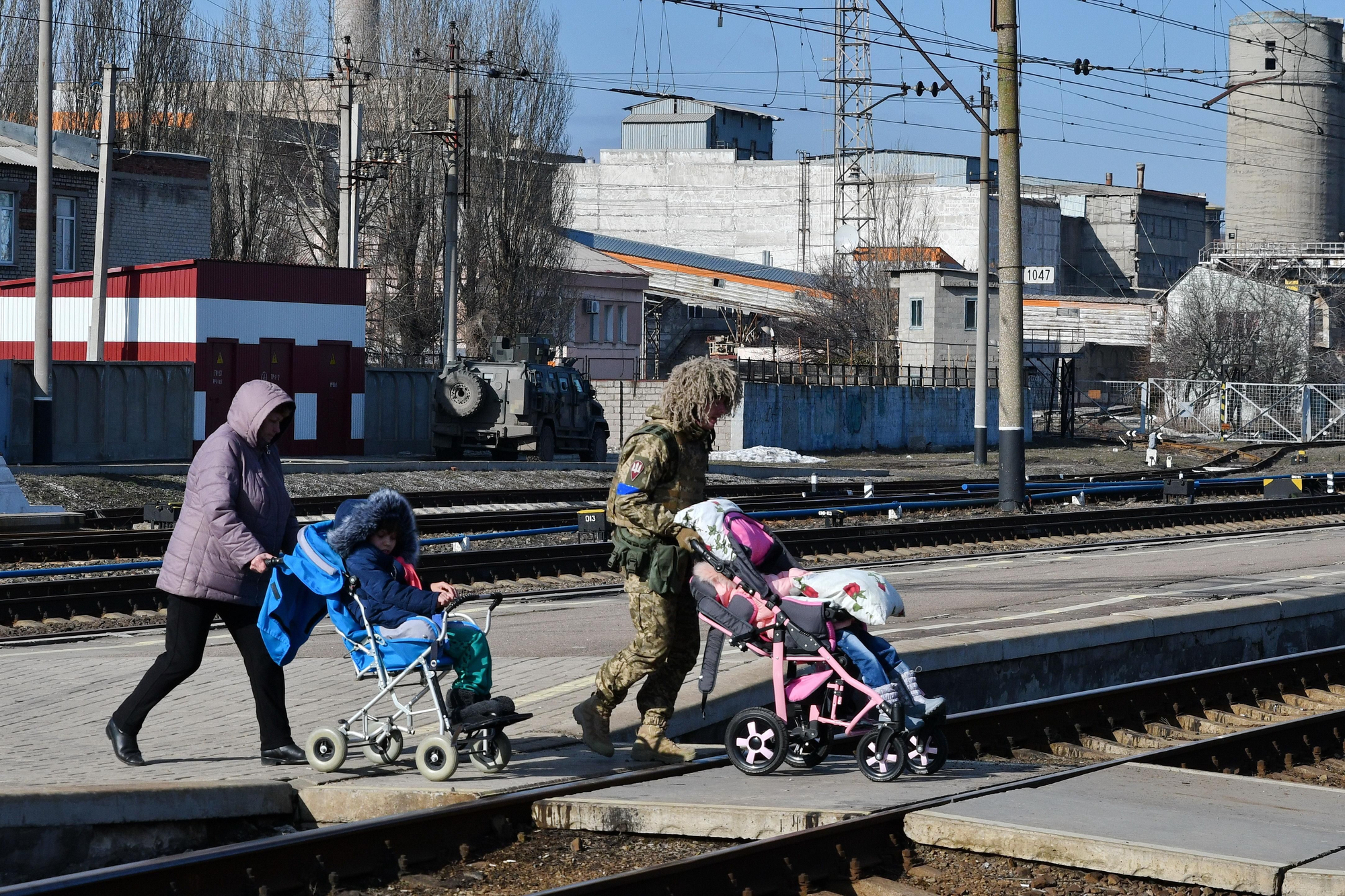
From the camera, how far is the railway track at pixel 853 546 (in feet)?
45.0

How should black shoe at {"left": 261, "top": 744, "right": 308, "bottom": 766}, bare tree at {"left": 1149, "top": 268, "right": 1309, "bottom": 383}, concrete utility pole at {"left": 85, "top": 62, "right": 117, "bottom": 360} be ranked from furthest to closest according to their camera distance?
bare tree at {"left": 1149, "top": 268, "right": 1309, "bottom": 383} < concrete utility pole at {"left": 85, "top": 62, "right": 117, "bottom": 360} < black shoe at {"left": 261, "top": 744, "right": 308, "bottom": 766}

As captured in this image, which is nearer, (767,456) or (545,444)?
(545,444)

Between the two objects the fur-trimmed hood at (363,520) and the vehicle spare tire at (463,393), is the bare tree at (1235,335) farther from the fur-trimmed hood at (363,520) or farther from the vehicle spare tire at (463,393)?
the fur-trimmed hood at (363,520)

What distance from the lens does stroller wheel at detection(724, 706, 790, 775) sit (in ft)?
23.2

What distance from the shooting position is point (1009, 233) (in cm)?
2238

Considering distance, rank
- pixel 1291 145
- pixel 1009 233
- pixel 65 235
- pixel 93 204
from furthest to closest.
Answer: pixel 1291 145
pixel 93 204
pixel 65 235
pixel 1009 233

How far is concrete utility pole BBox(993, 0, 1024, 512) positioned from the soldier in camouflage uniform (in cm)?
1528

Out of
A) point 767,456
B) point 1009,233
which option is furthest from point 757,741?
point 767,456

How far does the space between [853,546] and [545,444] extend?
1648 centimetres

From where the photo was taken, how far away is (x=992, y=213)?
80812 mm

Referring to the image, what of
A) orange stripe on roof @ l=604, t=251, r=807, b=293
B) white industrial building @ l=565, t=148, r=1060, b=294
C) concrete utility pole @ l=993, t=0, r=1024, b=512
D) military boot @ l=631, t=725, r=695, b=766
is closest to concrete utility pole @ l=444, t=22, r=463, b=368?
concrete utility pole @ l=993, t=0, r=1024, b=512

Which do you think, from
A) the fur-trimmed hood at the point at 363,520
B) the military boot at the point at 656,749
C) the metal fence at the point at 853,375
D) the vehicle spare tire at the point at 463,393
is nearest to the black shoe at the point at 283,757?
the fur-trimmed hood at the point at 363,520

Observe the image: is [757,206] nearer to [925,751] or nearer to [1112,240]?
[1112,240]

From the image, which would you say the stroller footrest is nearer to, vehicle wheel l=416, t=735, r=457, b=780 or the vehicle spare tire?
vehicle wheel l=416, t=735, r=457, b=780
